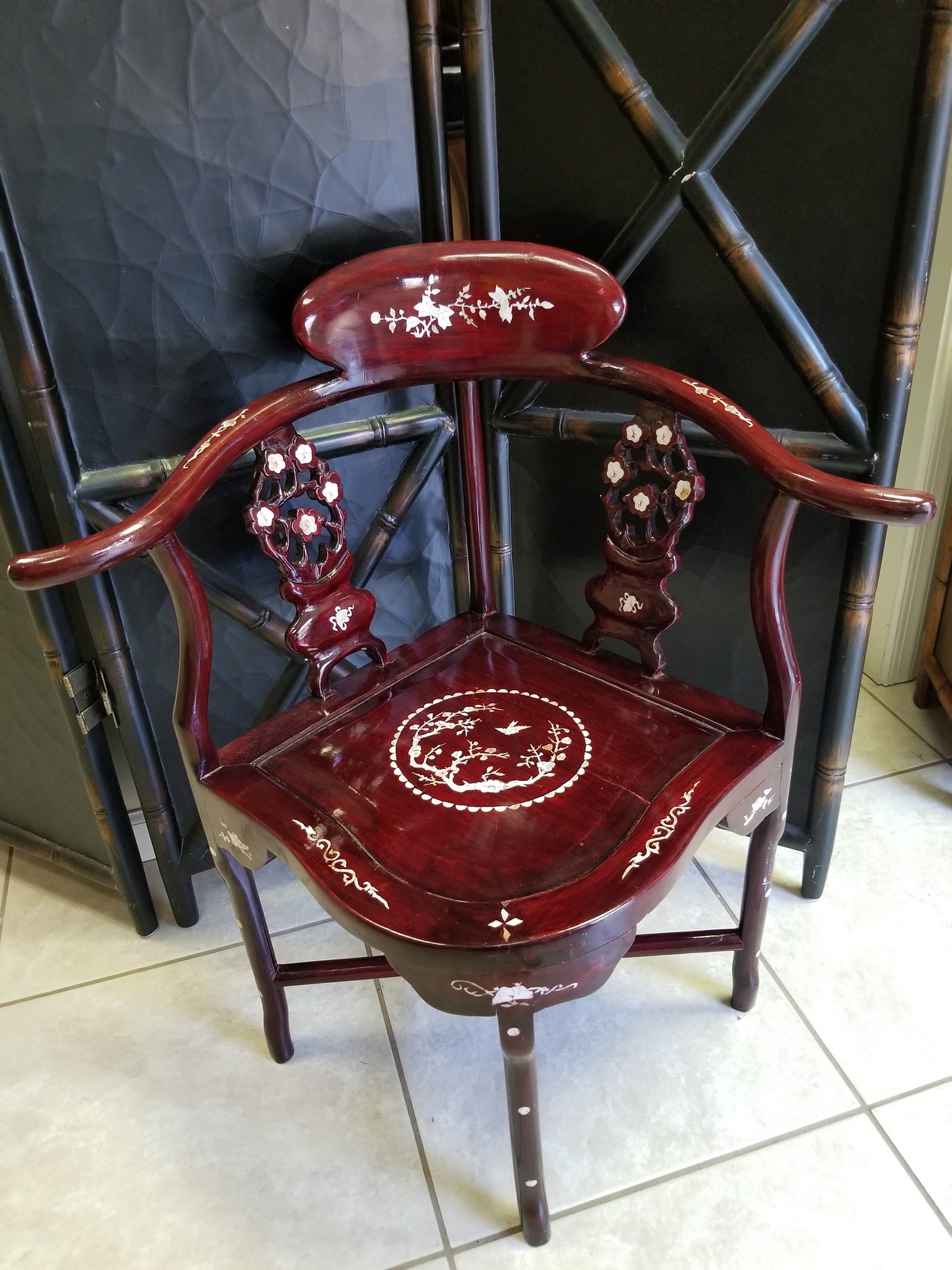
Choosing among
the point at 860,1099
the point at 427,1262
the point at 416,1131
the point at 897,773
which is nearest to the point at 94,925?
Answer: the point at 416,1131

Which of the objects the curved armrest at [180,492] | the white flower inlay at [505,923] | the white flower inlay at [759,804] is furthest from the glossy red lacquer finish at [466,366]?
the white flower inlay at [505,923]

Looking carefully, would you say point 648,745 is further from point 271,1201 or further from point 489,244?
point 271,1201

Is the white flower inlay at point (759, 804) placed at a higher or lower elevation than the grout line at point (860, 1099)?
higher

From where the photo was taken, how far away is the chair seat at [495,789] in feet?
2.85

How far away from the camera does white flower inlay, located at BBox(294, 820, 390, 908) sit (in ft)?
2.89

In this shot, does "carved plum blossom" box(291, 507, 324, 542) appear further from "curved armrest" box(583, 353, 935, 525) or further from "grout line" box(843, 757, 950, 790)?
"grout line" box(843, 757, 950, 790)

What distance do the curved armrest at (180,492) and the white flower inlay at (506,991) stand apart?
505mm

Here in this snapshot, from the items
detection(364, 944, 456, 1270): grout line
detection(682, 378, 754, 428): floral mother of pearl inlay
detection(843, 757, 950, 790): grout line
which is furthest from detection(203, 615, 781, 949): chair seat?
detection(843, 757, 950, 790): grout line

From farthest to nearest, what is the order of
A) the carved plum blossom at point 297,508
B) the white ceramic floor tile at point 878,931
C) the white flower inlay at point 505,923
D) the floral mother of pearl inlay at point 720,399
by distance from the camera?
the white ceramic floor tile at point 878,931 < the carved plum blossom at point 297,508 < the floral mother of pearl inlay at point 720,399 < the white flower inlay at point 505,923

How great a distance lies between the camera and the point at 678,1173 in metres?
1.11

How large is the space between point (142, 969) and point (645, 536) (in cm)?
100

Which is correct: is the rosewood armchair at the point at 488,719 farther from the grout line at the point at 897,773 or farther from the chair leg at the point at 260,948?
the grout line at the point at 897,773

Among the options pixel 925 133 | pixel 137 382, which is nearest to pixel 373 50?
pixel 137 382

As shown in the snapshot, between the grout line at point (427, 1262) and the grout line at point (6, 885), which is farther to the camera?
the grout line at point (6, 885)
